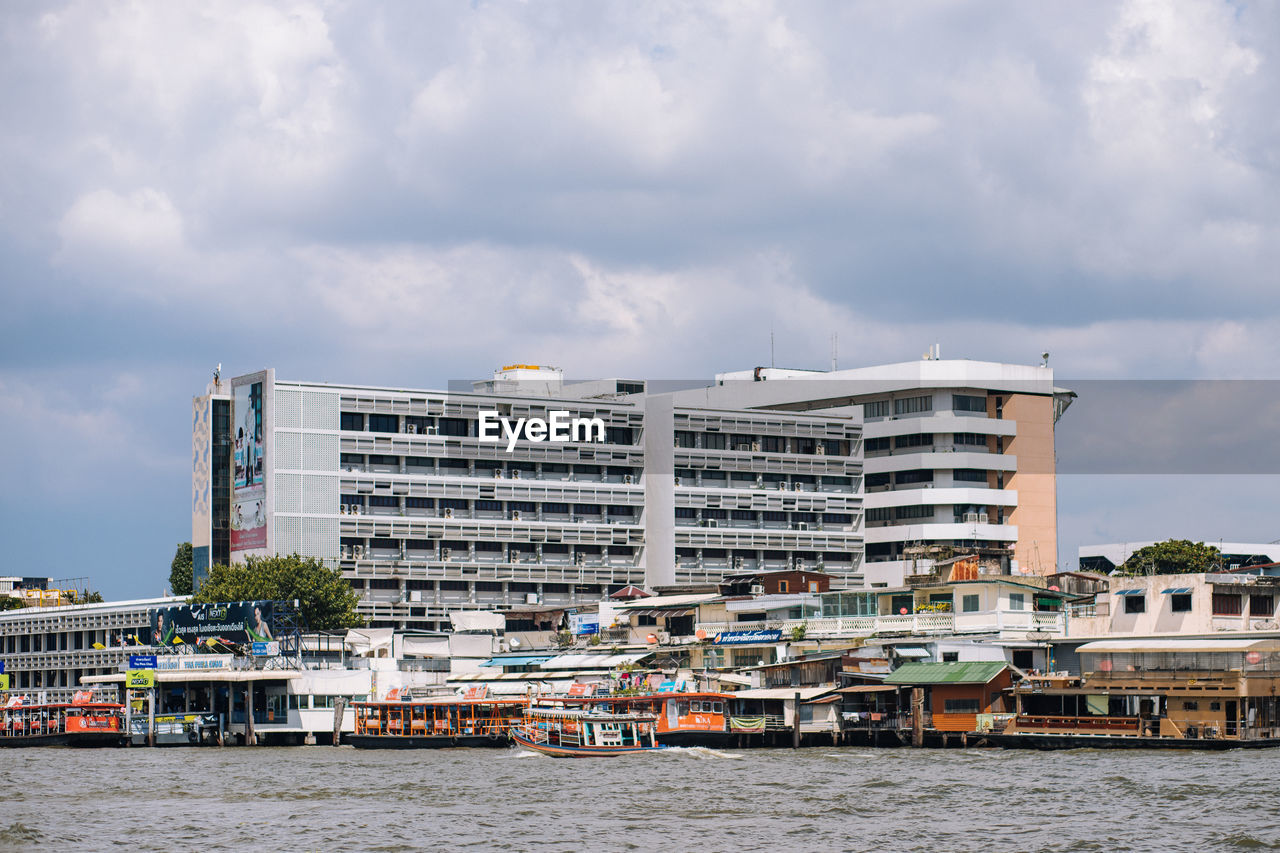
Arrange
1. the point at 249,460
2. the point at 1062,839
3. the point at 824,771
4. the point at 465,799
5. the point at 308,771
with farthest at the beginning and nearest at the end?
the point at 249,460
the point at 308,771
the point at 824,771
the point at 465,799
the point at 1062,839

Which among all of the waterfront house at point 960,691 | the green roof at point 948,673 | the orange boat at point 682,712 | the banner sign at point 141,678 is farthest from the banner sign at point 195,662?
the waterfront house at point 960,691

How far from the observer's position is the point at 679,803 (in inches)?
2564

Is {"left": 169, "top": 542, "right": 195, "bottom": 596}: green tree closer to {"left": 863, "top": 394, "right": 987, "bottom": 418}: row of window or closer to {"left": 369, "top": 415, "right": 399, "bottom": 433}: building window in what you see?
{"left": 369, "top": 415, "right": 399, "bottom": 433}: building window

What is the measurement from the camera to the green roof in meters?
92.8

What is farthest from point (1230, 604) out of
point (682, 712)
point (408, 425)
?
point (408, 425)

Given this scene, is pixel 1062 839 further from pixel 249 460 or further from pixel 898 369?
pixel 898 369

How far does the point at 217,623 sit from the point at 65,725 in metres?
10.9

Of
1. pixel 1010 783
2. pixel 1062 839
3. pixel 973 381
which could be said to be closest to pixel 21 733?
pixel 1010 783

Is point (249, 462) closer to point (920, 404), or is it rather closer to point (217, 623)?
point (217, 623)

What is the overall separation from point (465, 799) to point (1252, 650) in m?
38.4

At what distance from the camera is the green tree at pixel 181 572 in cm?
18075

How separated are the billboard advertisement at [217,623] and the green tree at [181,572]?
180 feet

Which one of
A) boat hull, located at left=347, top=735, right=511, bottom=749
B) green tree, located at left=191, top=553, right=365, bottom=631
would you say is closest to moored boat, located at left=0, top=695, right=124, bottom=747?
green tree, located at left=191, top=553, right=365, bottom=631

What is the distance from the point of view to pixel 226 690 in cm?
11562
